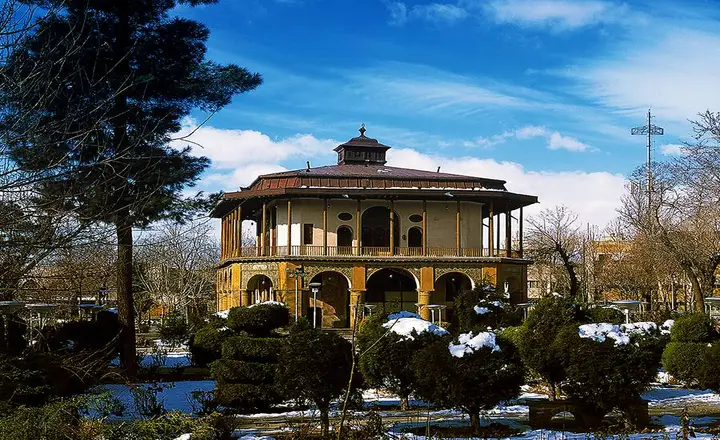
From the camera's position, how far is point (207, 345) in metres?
18.3

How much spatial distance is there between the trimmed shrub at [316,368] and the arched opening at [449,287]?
25.9 metres

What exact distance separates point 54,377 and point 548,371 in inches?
288

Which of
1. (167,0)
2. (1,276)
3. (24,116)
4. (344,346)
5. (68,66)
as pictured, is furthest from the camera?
(167,0)

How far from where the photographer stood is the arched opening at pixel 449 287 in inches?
1487

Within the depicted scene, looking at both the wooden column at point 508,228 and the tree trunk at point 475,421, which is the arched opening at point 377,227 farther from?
the tree trunk at point 475,421

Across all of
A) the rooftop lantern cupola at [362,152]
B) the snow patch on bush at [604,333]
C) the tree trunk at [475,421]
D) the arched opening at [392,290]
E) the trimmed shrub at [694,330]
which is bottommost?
the tree trunk at [475,421]

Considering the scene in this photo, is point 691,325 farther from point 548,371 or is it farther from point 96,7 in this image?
point 96,7

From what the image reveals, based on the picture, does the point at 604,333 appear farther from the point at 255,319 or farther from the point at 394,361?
the point at 255,319

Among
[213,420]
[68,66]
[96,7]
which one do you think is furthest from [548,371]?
[96,7]

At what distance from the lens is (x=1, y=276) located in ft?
27.0

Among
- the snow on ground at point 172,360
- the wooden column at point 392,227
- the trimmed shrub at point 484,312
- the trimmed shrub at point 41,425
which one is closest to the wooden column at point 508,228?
the wooden column at point 392,227

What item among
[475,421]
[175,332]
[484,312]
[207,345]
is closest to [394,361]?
[475,421]

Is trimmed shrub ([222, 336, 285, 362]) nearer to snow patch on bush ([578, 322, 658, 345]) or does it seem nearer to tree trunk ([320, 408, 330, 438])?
tree trunk ([320, 408, 330, 438])

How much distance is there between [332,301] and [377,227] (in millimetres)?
4005
